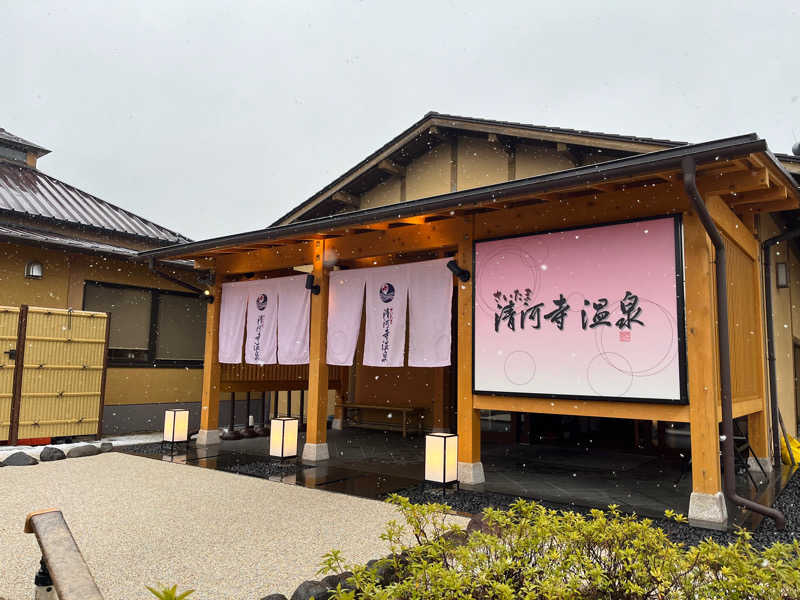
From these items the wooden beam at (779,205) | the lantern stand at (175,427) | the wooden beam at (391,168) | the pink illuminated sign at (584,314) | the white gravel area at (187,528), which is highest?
the wooden beam at (391,168)

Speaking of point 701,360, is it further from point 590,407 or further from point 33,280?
point 33,280

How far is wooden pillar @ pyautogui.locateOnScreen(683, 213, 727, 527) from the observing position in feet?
17.2

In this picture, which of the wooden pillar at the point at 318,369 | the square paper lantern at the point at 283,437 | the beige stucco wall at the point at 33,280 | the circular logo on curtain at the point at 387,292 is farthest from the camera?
the beige stucco wall at the point at 33,280

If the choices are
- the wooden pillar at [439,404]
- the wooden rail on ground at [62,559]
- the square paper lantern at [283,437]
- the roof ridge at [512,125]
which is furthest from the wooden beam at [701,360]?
the wooden pillar at [439,404]

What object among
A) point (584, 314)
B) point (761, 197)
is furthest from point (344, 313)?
point (761, 197)

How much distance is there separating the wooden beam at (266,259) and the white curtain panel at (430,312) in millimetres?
2249

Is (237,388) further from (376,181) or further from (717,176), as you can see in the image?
(717,176)

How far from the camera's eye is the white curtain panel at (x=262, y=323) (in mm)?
9523

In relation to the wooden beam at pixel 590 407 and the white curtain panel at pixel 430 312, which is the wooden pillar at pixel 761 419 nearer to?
the wooden beam at pixel 590 407

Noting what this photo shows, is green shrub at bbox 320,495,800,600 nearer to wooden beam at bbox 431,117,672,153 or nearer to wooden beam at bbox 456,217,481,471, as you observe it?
wooden beam at bbox 456,217,481,471

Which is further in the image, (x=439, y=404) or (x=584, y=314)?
(x=439, y=404)

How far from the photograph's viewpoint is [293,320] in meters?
9.24

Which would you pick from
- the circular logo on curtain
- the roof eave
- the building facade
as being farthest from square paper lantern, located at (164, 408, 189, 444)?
the circular logo on curtain

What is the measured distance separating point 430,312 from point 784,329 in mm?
6563
